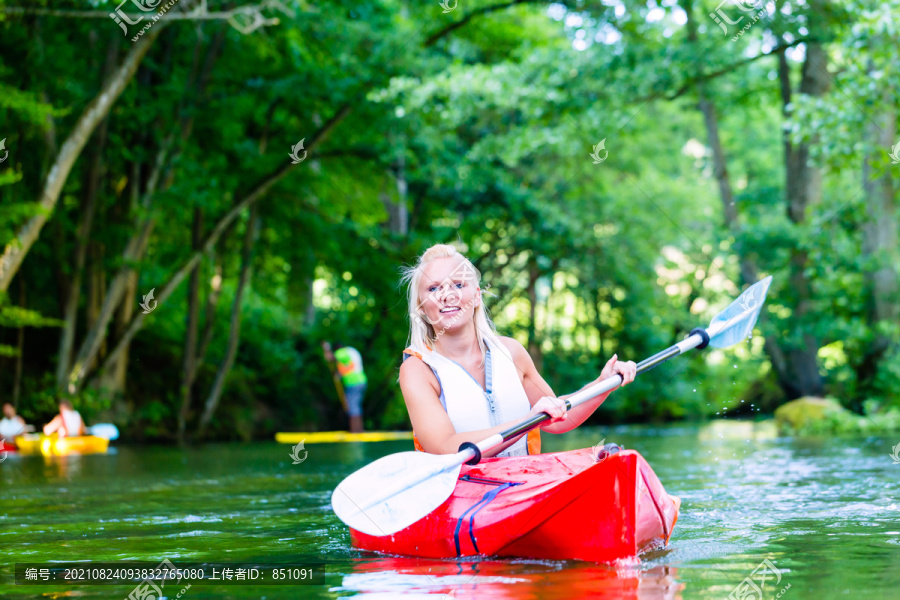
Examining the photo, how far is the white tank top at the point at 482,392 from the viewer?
3750mm

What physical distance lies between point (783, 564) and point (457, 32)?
1378 cm

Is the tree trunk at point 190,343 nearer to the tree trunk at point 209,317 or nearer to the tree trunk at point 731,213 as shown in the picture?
the tree trunk at point 209,317

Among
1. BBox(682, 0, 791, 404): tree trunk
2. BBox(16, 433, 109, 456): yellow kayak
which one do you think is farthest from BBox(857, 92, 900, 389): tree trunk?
BBox(16, 433, 109, 456): yellow kayak

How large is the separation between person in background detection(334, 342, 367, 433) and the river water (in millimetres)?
8213

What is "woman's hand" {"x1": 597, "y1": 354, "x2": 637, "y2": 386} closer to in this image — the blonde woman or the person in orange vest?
the blonde woman

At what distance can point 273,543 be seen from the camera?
429 centimetres

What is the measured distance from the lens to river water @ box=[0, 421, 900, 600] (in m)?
3.00

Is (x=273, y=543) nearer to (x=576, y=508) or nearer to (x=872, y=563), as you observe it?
(x=576, y=508)

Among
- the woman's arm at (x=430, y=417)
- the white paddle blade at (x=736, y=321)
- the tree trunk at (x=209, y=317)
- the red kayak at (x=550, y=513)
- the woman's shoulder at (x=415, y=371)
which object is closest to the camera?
the red kayak at (x=550, y=513)

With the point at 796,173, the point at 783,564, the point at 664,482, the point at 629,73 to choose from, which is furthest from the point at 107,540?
the point at 796,173

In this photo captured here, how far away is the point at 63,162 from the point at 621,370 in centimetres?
809

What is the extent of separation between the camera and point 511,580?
121 inches

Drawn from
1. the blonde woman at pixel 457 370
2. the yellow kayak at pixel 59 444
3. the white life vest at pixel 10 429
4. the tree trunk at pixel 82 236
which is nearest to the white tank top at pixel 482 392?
the blonde woman at pixel 457 370

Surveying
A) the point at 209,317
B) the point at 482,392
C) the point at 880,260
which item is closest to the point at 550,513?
the point at 482,392
